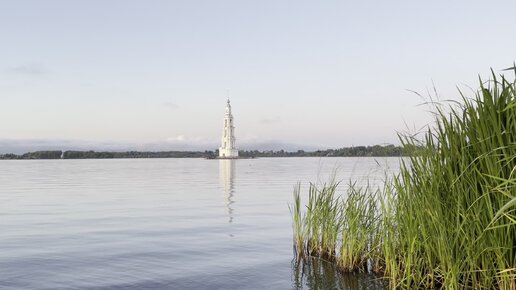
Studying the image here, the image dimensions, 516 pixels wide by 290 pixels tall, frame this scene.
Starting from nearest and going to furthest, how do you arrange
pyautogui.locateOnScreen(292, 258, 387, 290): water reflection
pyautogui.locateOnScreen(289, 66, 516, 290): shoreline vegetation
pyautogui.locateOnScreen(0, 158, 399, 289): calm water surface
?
pyautogui.locateOnScreen(289, 66, 516, 290): shoreline vegetation
pyautogui.locateOnScreen(292, 258, 387, 290): water reflection
pyautogui.locateOnScreen(0, 158, 399, 289): calm water surface

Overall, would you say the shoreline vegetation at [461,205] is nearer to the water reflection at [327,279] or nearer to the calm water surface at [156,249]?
the water reflection at [327,279]

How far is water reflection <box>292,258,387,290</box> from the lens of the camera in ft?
36.8

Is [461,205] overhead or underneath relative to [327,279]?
overhead

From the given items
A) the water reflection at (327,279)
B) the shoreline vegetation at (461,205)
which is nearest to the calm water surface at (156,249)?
the water reflection at (327,279)

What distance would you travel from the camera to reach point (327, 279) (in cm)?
1188

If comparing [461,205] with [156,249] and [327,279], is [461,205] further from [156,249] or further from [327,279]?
[156,249]

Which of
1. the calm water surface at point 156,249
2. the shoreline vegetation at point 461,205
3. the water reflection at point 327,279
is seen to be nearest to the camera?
the shoreline vegetation at point 461,205

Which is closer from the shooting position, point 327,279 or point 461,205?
point 461,205

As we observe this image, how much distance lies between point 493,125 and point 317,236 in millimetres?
7107

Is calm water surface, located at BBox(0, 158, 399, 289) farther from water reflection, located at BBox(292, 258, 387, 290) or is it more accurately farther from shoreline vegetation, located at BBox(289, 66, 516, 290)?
shoreline vegetation, located at BBox(289, 66, 516, 290)

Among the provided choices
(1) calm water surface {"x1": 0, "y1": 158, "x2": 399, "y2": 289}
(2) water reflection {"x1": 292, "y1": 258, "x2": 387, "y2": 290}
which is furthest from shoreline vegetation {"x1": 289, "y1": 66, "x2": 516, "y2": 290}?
(1) calm water surface {"x1": 0, "y1": 158, "x2": 399, "y2": 289}

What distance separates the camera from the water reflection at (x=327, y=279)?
11213mm

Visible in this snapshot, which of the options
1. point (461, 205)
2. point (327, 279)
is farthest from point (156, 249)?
point (461, 205)

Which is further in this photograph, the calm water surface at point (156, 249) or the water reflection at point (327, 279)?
the calm water surface at point (156, 249)
